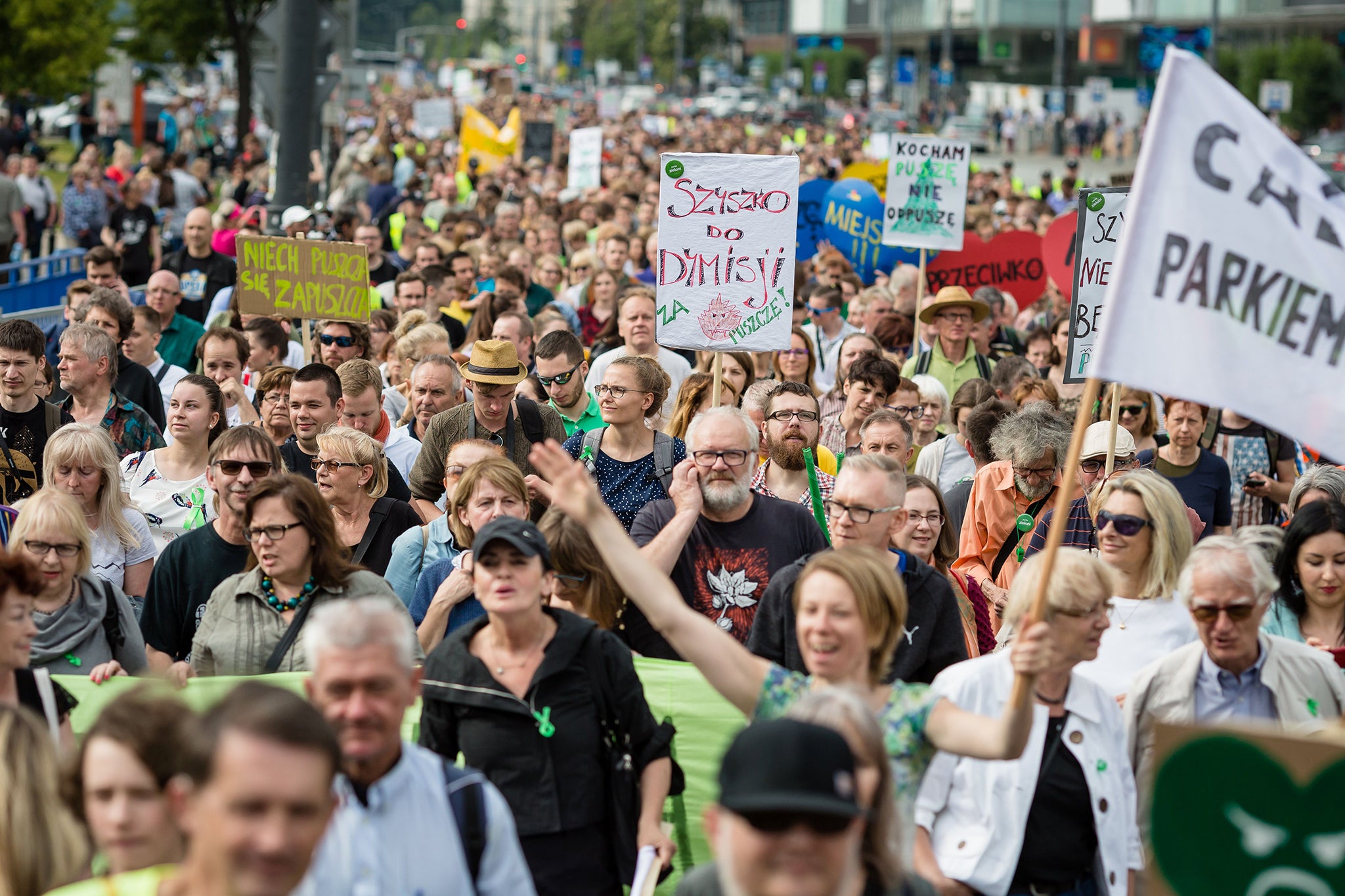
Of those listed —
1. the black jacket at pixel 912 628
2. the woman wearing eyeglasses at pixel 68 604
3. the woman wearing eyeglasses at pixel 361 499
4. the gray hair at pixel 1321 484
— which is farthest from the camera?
the gray hair at pixel 1321 484

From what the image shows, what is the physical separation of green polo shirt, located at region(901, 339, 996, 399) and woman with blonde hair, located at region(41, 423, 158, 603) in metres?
5.15

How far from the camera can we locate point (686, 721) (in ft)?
17.8

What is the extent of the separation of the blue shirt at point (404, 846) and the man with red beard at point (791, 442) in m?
3.71

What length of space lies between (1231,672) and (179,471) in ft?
15.0

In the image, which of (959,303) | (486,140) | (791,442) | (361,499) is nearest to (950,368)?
(959,303)

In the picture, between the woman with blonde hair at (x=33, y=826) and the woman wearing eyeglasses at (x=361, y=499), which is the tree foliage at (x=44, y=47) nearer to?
the woman wearing eyeglasses at (x=361, y=499)

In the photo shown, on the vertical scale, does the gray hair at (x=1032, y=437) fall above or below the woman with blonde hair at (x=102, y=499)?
above

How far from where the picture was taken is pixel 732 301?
8.49 m

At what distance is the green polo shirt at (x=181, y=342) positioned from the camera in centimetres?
1121

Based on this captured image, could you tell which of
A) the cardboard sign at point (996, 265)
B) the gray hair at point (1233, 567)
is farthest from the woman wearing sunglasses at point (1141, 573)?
Answer: the cardboard sign at point (996, 265)

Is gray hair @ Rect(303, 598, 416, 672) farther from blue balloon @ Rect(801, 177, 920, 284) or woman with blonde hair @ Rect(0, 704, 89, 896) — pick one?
blue balloon @ Rect(801, 177, 920, 284)

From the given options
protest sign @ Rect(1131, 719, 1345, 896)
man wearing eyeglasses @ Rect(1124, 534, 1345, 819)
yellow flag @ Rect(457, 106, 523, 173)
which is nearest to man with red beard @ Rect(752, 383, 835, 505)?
man wearing eyeglasses @ Rect(1124, 534, 1345, 819)

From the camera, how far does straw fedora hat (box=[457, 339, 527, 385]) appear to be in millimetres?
7680

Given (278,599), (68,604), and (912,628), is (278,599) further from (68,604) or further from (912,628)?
(912,628)
